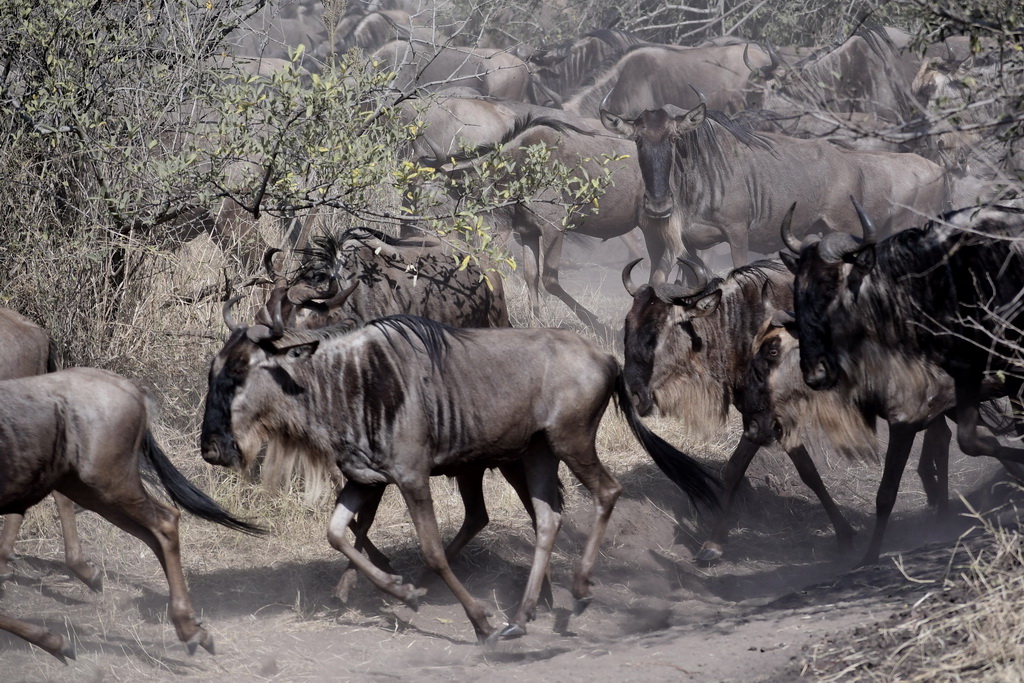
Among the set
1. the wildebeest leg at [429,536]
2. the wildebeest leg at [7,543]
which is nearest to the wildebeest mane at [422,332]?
the wildebeest leg at [429,536]

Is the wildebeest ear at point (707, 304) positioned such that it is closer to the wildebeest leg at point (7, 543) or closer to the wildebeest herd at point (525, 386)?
the wildebeest herd at point (525, 386)

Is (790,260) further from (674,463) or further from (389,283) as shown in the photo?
(389,283)

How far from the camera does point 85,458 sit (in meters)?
4.79

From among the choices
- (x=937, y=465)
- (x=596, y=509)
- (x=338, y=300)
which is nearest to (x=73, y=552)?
(x=338, y=300)

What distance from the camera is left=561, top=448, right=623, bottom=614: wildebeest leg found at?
217 inches

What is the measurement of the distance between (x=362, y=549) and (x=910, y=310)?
290cm

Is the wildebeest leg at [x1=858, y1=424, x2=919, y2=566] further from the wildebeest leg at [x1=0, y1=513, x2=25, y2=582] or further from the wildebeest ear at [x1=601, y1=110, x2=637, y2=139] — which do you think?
the wildebeest ear at [x1=601, y1=110, x2=637, y2=139]

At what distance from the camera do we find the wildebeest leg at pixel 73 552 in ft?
18.4

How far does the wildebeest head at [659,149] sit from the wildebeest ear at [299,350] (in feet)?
19.6

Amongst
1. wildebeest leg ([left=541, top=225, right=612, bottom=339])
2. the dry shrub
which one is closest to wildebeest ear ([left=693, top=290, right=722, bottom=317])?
the dry shrub

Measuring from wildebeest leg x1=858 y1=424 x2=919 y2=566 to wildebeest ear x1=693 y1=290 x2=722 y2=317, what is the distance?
3.88 feet

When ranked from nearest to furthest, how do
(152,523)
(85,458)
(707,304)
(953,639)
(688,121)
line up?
1. (953,639)
2. (85,458)
3. (152,523)
4. (707,304)
5. (688,121)

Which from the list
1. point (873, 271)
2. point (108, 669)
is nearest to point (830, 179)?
point (873, 271)

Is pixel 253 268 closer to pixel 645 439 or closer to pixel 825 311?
pixel 645 439
